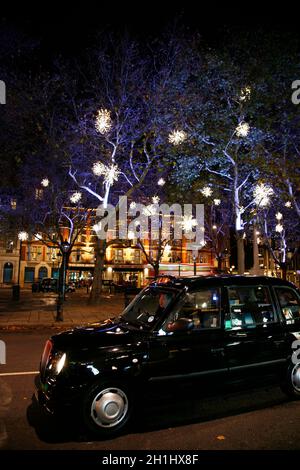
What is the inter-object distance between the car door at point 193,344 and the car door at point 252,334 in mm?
176

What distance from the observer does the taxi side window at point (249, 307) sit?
5199mm

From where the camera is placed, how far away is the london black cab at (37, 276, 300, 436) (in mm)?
4234

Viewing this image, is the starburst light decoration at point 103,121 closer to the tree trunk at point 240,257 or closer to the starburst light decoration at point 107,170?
the starburst light decoration at point 107,170

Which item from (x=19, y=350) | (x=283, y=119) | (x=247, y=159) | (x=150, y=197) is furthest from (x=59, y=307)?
(x=150, y=197)

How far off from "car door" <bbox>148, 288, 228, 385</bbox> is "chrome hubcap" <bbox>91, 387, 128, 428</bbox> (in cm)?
46

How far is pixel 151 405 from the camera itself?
178 inches

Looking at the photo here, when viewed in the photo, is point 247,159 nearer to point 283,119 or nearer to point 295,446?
point 283,119

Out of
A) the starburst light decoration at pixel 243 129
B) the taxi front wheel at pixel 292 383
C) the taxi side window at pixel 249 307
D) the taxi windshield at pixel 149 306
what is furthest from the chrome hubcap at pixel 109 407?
the starburst light decoration at pixel 243 129

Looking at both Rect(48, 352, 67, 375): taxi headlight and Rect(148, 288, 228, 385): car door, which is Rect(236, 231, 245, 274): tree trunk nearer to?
Rect(148, 288, 228, 385): car door

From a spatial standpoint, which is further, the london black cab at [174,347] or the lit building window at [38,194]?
the lit building window at [38,194]

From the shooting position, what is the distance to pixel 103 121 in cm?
1769

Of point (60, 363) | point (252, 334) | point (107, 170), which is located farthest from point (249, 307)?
point (107, 170)

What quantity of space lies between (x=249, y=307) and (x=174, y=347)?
145 centimetres

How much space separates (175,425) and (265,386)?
1.63 meters
